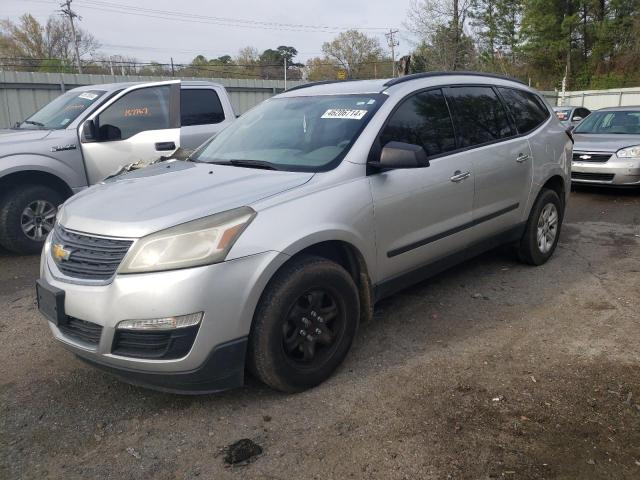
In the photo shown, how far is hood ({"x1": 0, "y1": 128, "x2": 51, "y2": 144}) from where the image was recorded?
5937 mm

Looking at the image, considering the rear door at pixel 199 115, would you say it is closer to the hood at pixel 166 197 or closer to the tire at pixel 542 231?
the hood at pixel 166 197

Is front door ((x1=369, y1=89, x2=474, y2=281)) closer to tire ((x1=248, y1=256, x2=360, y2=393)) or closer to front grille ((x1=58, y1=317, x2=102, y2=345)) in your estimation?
tire ((x1=248, y1=256, x2=360, y2=393))

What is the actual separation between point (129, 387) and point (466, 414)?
6.42ft

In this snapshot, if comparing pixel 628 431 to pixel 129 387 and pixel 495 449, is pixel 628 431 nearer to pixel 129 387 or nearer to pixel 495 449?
pixel 495 449

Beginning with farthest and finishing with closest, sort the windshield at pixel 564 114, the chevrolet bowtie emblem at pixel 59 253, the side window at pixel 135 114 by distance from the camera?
the windshield at pixel 564 114 < the side window at pixel 135 114 < the chevrolet bowtie emblem at pixel 59 253

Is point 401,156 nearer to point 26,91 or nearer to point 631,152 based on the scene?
point 631,152

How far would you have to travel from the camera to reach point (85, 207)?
10.1 ft

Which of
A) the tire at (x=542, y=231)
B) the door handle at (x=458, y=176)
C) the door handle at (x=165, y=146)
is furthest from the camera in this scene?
the door handle at (x=165, y=146)

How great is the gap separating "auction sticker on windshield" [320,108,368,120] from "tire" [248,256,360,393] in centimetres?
109

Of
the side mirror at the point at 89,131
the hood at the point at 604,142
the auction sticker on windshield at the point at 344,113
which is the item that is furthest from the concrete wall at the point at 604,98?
the auction sticker on windshield at the point at 344,113

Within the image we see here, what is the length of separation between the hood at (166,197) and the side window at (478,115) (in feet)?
5.42

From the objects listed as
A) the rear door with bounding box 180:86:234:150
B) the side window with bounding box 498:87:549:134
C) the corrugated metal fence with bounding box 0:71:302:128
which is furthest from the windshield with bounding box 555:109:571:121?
the rear door with bounding box 180:86:234:150

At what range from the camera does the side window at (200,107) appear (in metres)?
7.20

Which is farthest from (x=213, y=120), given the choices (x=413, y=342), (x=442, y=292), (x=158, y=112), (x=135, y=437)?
(x=135, y=437)
